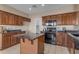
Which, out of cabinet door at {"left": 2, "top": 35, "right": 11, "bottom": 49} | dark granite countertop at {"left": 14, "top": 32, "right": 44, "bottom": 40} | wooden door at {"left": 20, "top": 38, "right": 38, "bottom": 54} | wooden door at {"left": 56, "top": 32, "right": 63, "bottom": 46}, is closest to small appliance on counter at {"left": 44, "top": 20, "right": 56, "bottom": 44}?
wooden door at {"left": 56, "top": 32, "right": 63, "bottom": 46}

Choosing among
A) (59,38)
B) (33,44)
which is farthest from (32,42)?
(59,38)

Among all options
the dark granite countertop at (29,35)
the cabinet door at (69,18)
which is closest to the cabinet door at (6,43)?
the dark granite countertop at (29,35)

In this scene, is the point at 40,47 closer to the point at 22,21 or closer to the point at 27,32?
the point at 27,32

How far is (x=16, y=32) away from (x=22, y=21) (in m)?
0.28

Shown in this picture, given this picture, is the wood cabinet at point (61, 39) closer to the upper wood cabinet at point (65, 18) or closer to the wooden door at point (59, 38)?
the wooden door at point (59, 38)

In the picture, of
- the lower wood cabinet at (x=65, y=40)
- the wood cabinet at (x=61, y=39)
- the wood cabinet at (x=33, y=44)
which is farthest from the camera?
the wood cabinet at (x=33, y=44)

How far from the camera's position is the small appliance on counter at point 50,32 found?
2537 millimetres

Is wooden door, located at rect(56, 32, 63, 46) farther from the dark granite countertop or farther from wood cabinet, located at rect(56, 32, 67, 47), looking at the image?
the dark granite countertop

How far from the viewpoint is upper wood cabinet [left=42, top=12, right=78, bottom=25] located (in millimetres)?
2382

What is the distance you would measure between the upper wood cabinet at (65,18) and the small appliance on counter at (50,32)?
14 cm
